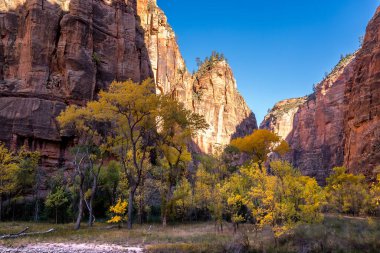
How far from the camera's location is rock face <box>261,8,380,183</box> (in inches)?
2044

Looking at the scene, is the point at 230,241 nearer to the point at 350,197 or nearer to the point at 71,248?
the point at 71,248

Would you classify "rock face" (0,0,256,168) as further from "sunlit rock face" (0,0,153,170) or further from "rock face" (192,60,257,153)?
"rock face" (192,60,257,153)

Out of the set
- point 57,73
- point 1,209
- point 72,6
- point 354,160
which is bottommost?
point 1,209

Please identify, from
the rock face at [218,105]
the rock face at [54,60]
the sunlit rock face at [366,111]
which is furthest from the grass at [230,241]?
the rock face at [218,105]

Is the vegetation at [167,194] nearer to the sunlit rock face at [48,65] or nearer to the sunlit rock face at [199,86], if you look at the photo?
the sunlit rock face at [48,65]

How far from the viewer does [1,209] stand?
3350 centimetres

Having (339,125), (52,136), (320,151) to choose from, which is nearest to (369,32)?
(339,125)

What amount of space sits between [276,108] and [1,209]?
159177 mm

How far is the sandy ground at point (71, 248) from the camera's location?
1494 centimetres

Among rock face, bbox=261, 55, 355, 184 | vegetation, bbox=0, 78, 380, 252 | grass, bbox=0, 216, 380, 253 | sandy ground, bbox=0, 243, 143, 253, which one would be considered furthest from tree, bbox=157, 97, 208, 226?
rock face, bbox=261, 55, 355, 184

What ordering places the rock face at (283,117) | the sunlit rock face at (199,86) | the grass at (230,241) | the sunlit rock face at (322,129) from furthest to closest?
the rock face at (283,117), the sunlit rock face at (322,129), the sunlit rock face at (199,86), the grass at (230,241)

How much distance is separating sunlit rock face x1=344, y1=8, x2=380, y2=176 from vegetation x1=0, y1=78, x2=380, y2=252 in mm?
5168

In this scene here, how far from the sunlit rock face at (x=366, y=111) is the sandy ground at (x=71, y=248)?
43.9 meters

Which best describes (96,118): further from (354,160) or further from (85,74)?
(354,160)
